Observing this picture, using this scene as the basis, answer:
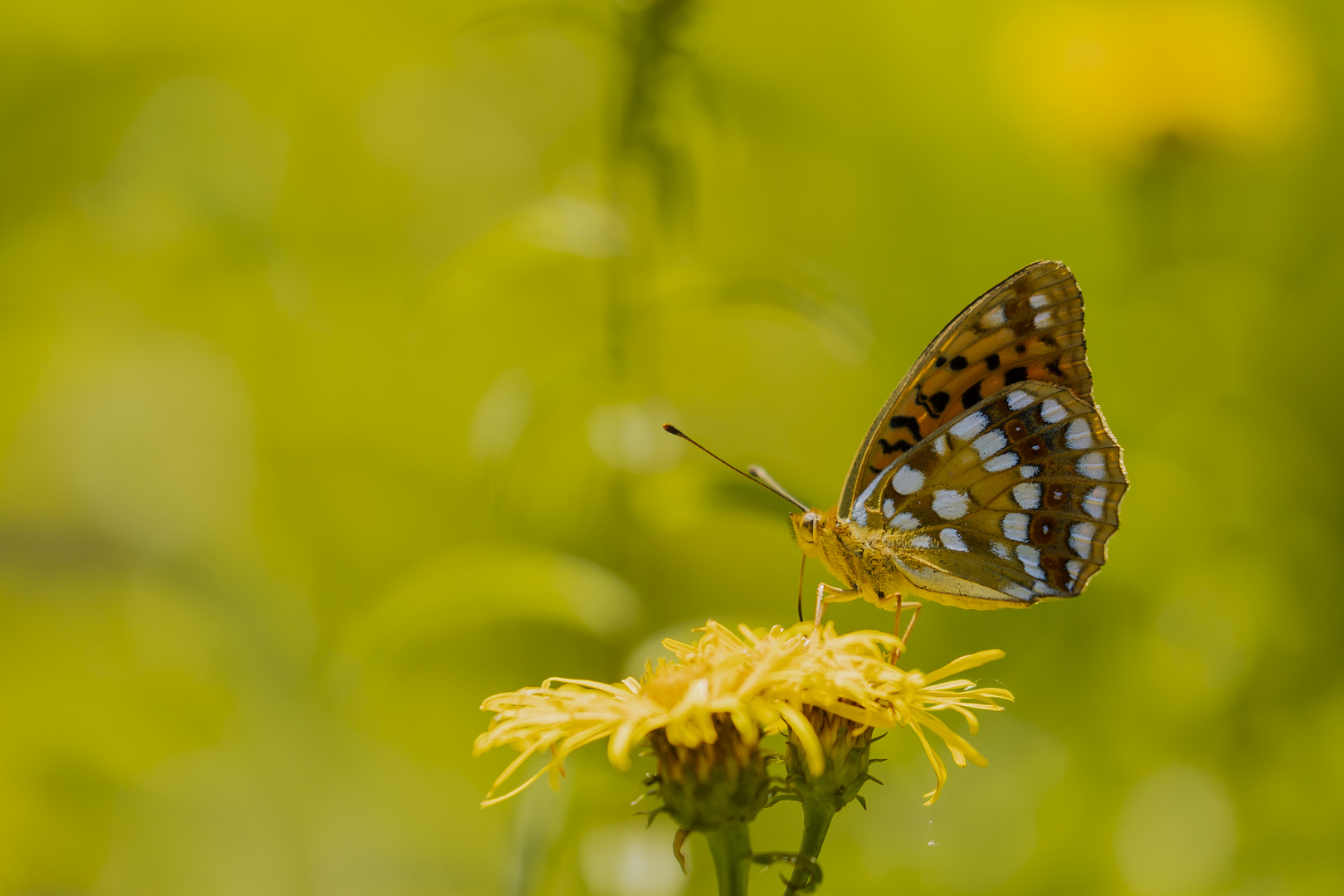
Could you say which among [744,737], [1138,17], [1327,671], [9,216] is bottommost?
[744,737]

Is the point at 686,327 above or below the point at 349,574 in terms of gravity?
above

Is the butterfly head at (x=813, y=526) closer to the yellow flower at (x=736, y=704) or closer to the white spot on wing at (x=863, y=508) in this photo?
the white spot on wing at (x=863, y=508)

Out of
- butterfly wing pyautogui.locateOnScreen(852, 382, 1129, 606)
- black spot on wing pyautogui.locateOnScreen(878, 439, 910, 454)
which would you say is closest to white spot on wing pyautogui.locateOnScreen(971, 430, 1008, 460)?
butterfly wing pyautogui.locateOnScreen(852, 382, 1129, 606)

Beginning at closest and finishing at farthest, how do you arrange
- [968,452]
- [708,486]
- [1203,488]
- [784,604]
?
[708,486]
[968,452]
[1203,488]
[784,604]

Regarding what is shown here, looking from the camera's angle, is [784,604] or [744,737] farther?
[784,604]

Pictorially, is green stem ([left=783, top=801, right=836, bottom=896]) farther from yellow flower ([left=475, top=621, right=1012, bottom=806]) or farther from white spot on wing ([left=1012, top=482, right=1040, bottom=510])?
white spot on wing ([left=1012, top=482, right=1040, bottom=510])

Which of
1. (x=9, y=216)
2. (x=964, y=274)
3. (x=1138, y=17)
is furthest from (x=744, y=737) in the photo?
(x=1138, y=17)

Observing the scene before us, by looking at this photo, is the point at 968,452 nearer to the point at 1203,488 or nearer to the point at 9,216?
the point at 1203,488
